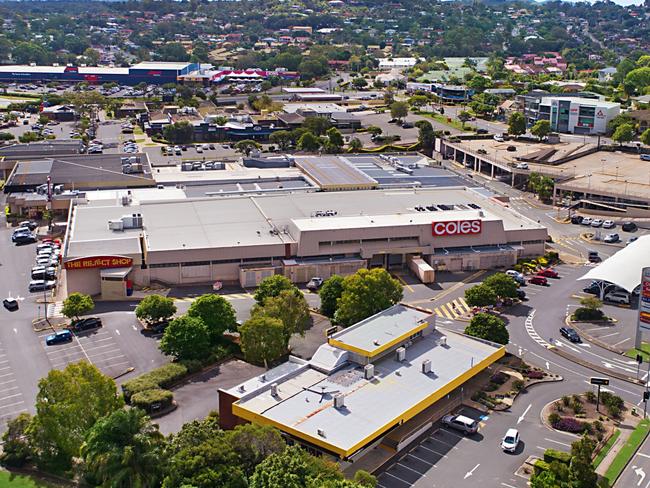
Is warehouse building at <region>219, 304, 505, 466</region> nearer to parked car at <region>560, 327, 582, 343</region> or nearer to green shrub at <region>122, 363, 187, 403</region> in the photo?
green shrub at <region>122, 363, 187, 403</region>

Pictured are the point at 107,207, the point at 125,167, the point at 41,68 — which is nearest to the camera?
the point at 107,207

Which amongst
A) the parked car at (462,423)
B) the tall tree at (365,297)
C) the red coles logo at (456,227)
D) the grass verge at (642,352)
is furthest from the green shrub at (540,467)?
the red coles logo at (456,227)

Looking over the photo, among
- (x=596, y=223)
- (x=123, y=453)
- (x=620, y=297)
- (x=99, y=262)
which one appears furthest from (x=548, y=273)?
Result: (x=123, y=453)

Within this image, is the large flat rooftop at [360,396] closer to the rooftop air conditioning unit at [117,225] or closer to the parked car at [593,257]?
the parked car at [593,257]

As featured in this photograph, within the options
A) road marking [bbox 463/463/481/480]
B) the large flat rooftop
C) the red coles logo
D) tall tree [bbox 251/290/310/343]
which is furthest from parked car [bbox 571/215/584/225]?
road marking [bbox 463/463/481/480]

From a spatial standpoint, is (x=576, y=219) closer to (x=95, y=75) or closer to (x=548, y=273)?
(x=548, y=273)

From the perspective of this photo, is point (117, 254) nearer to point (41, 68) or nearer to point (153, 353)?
point (153, 353)

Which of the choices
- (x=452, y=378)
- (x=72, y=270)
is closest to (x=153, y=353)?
(x=72, y=270)
